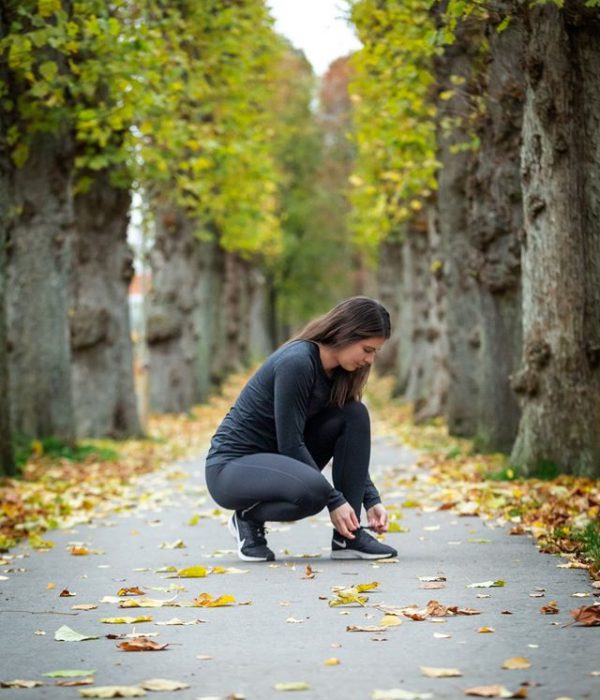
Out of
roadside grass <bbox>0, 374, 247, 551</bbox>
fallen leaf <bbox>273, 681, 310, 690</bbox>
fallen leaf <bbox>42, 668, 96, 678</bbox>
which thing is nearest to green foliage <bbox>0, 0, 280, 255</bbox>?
roadside grass <bbox>0, 374, 247, 551</bbox>

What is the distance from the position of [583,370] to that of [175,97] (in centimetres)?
844

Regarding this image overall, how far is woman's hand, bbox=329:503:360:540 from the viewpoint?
7.19 meters

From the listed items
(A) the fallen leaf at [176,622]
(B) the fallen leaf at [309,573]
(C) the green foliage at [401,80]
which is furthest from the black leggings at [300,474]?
(C) the green foliage at [401,80]

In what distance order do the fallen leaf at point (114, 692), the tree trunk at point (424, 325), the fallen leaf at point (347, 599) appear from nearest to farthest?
the fallen leaf at point (114, 692)
the fallen leaf at point (347, 599)
the tree trunk at point (424, 325)

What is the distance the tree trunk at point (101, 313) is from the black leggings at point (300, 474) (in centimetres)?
1283

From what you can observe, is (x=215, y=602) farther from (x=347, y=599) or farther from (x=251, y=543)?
(x=251, y=543)

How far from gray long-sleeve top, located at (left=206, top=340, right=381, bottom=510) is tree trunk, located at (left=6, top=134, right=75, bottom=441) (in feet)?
30.2

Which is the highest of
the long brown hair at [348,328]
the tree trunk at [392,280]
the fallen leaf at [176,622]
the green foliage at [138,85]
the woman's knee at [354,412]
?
the green foliage at [138,85]

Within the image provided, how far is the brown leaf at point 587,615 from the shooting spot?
5.38 metres

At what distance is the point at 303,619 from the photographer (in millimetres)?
5781

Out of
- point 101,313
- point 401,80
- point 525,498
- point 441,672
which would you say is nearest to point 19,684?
point 441,672

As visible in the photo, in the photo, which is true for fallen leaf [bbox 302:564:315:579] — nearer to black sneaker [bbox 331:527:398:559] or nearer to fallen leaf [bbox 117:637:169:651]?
black sneaker [bbox 331:527:398:559]

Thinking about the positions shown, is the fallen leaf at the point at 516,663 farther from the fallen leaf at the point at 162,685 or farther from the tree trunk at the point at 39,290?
the tree trunk at the point at 39,290

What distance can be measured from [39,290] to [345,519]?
10.3 meters
